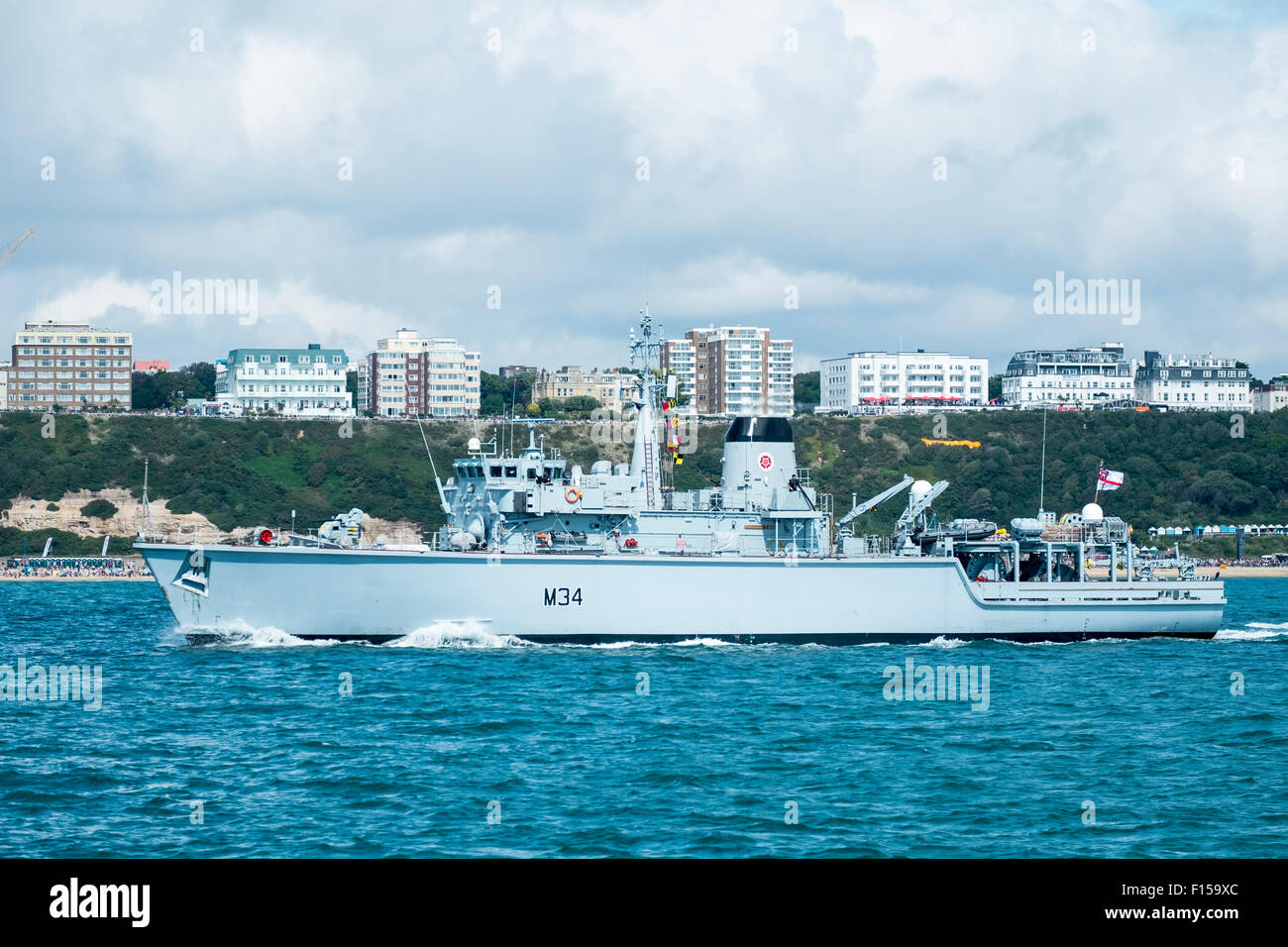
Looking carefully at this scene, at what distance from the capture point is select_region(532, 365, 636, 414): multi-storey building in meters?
158

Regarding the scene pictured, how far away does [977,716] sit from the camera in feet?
94.4

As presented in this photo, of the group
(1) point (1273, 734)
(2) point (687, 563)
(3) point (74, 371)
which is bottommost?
(1) point (1273, 734)

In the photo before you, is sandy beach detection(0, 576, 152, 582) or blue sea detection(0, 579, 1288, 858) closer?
blue sea detection(0, 579, 1288, 858)

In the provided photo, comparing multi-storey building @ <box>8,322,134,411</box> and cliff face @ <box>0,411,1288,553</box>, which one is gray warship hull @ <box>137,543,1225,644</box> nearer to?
cliff face @ <box>0,411,1288,553</box>

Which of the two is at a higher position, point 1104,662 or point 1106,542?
point 1106,542

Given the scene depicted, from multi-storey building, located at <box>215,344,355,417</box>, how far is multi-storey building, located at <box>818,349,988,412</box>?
6158cm

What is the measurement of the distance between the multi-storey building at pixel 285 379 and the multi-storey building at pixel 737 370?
3892 centimetres

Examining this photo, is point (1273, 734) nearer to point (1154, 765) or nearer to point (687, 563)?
point (1154, 765)

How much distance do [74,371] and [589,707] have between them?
129 meters

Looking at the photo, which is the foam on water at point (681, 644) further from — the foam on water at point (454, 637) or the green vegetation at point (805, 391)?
the green vegetation at point (805, 391)

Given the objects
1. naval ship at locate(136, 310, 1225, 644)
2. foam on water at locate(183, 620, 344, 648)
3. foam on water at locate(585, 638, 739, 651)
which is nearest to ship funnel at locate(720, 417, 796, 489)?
naval ship at locate(136, 310, 1225, 644)

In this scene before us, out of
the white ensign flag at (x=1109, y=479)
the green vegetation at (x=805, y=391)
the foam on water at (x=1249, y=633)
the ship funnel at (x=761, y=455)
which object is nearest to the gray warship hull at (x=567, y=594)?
the white ensign flag at (x=1109, y=479)

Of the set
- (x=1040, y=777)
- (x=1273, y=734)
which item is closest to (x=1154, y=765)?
(x=1040, y=777)

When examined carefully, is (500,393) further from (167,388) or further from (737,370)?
(167,388)
